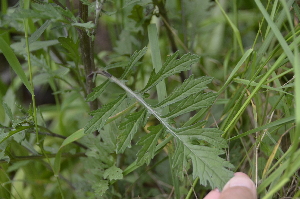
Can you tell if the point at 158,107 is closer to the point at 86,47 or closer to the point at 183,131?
the point at 183,131

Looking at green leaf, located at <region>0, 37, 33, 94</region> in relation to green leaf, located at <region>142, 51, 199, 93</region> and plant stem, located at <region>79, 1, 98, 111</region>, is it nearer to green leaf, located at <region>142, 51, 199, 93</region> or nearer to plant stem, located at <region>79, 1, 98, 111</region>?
plant stem, located at <region>79, 1, 98, 111</region>

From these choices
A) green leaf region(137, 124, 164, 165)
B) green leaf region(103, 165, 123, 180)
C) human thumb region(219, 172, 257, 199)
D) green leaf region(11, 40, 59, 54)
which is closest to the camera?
human thumb region(219, 172, 257, 199)

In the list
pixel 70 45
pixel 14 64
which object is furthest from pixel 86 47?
pixel 14 64

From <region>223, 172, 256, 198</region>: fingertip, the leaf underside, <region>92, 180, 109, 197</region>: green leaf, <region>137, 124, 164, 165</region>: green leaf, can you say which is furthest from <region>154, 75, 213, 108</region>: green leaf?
<region>92, 180, 109, 197</region>: green leaf

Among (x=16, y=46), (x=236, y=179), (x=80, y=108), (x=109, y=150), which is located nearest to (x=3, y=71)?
(x=80, y=108)

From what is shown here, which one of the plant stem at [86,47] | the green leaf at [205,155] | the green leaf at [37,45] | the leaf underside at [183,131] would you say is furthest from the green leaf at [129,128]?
the green leaf at [37,45]

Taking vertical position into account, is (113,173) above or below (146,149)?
below
